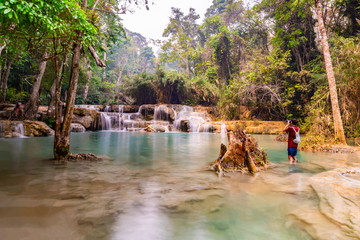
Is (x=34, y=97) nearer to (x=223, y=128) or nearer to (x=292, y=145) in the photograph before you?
(x=223, y=128)

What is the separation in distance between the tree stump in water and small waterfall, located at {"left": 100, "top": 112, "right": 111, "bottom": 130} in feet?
56.8

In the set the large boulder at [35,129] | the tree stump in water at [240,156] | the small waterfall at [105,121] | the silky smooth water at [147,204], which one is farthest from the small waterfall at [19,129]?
the tree stump in water at [240,156]

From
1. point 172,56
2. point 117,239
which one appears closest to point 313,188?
point 117,239

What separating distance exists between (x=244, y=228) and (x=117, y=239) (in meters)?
1.37

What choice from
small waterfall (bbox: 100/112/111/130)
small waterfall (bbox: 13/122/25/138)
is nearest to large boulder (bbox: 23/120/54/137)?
small waterfall (bbox: 13/122/25/138)

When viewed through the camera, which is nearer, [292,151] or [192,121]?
[292,151]

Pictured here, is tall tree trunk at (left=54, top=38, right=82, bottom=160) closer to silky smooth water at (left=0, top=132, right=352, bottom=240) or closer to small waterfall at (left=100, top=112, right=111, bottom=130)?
silky smooth water at (left=0, top=132, right=352, bottom=240)

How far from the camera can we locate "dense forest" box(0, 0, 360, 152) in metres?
4.84

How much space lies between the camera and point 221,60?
27984 mm

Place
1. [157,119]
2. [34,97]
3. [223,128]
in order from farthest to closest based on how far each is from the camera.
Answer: [157,119] < [223,128] < [34,97]

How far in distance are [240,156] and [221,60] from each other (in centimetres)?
2525

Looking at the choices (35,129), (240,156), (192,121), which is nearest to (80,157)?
(240,156)

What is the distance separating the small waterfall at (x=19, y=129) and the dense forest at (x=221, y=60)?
191 centimetres

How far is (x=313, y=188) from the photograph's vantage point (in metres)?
3.42
